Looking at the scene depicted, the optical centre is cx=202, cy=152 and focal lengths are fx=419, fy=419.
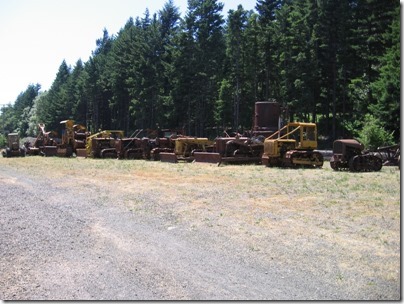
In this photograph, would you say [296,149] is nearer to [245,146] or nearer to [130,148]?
[245,146]

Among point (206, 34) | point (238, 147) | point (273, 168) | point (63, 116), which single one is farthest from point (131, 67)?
point (273, 168)

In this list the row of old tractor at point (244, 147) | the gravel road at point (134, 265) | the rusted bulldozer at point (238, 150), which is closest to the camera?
the gravel road at point (134, 265)

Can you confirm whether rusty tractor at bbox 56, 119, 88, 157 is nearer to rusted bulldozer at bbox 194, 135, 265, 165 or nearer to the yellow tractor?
rusted bulldozer at bbox 194, 135, 265, 165

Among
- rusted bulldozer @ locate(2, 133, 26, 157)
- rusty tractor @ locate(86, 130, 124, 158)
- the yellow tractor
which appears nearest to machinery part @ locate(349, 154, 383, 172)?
the yellow tractor

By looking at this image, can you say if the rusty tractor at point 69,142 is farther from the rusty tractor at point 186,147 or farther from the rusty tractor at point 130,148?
the rusty tractor at point 186,147

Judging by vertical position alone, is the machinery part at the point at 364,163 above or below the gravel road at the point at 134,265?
above

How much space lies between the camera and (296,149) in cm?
2095

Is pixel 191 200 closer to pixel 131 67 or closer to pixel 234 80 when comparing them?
pixel 234 80

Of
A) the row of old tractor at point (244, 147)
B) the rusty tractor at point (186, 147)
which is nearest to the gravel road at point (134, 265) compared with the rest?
the row of old tractor at point (244, 147)

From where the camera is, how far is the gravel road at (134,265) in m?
4.90

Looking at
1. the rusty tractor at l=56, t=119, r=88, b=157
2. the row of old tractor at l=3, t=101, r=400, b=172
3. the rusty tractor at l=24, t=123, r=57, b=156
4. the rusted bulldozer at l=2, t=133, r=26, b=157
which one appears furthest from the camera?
the rusted bulldozer at l=2, t=133, r=26, b=157

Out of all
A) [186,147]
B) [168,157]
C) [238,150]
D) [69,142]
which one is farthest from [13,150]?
[238,150]

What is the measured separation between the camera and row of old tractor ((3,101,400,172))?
18922mm

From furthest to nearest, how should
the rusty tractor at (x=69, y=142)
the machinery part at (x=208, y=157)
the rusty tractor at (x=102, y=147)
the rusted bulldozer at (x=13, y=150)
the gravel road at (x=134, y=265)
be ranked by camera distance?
the rusted bulldozer at (x=13, y=150), the rusty tractor at (x=69, y=142), the rusty tractor at (x=102, y=147), the machinery part at (x=208, y=157), the gravel road at (x=134, y=265)
